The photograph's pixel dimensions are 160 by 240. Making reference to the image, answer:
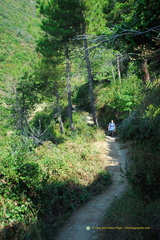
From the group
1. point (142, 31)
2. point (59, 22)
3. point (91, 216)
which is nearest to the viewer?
point (142, 31)

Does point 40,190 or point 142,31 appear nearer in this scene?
point 142,31

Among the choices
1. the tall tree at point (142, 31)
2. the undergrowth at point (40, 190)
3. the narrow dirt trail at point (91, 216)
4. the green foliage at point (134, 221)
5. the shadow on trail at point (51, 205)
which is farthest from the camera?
the narrow dirt trail at point (91, 216)

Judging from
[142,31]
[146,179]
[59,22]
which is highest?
[59,22]

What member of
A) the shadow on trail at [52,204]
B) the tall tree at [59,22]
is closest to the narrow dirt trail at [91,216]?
the shadow on trail at [52,204]

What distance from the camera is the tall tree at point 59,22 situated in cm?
1213

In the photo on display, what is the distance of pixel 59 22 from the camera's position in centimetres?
1230

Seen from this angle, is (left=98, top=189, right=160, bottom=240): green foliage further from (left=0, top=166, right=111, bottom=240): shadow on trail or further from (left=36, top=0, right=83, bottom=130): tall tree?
(left=36, top=0, right=83, bottom=130): tall tree

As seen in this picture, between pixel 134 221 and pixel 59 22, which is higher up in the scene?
pixel 59 22

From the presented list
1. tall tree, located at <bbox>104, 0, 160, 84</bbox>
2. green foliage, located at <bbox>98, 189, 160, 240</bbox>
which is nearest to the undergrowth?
green foliage, located at <bbox>98, 189, 160, 240</bbox>

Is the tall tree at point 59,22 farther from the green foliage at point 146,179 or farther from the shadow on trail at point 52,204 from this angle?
the green foliage at point 146,179

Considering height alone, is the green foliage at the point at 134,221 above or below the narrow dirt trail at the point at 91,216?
above

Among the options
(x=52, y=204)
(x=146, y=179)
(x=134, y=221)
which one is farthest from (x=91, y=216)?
(x=146, y=179)

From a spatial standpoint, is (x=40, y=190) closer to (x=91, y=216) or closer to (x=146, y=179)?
(x=91, y=216)

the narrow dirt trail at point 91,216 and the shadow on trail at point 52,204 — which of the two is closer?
the shadow on trail at point 52,204
